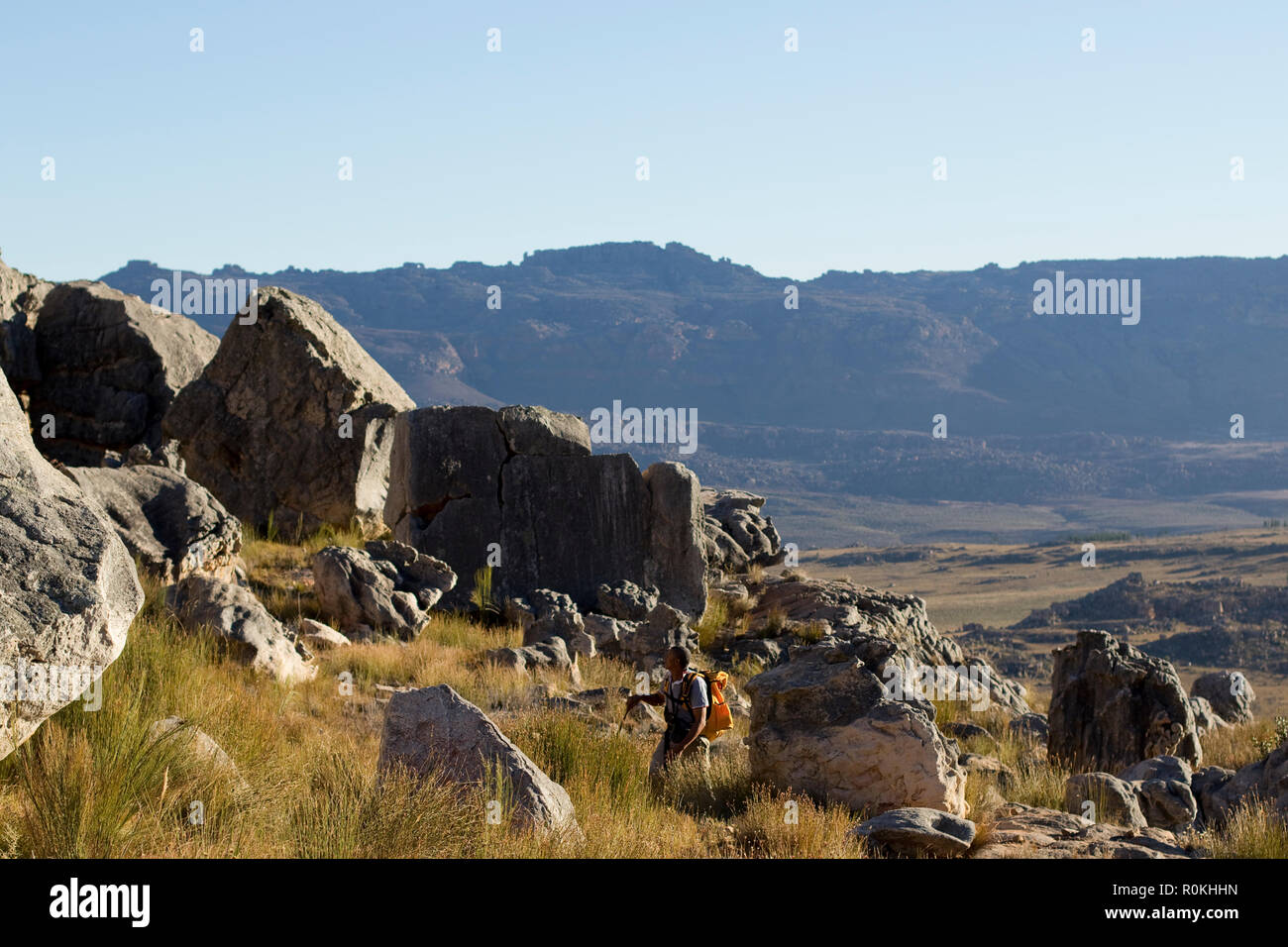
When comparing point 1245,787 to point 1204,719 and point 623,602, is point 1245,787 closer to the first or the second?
point 1204,719

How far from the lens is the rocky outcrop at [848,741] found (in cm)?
849

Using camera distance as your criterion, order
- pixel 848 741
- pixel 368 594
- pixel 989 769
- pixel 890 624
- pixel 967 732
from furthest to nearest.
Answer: pixel 890 624 < pixel 967 732 < pixel 368 594 < pixel 989 769 < pixel 848 741

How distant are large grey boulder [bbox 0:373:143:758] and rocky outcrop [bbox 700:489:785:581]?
40.9 ft

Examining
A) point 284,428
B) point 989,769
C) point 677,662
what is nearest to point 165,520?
point 284,428

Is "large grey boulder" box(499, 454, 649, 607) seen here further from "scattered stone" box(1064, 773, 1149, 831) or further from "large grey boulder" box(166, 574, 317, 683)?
"scattered stone" box(1064, 773, 1149, 831)

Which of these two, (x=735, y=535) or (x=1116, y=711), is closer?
(x=1116, y=711)

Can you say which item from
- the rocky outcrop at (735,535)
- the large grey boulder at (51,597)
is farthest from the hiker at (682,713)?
the rocky outcrop at (735,535)

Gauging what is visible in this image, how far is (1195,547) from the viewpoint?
86.6 m

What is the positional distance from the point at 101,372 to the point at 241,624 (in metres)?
12.0

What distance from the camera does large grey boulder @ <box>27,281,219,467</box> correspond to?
20.3m

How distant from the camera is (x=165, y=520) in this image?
41.7 ft

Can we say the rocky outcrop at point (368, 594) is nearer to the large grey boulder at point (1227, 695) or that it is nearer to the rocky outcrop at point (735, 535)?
the rocky outcrop at point (735, 535)
